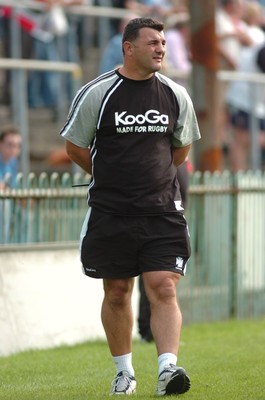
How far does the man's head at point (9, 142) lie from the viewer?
39.3 feet

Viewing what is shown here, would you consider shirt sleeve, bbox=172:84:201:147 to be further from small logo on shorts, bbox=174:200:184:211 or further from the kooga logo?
small logo on shorts, bbox=174:200:184:211

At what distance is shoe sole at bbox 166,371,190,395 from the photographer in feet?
23.5

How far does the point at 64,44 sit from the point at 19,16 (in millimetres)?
892

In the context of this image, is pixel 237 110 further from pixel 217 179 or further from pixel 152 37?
pixel 152 37

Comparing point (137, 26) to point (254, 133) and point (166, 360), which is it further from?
point (254, 133)

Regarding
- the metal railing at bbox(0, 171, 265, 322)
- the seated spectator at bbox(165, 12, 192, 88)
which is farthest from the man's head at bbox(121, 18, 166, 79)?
the seated spectator at bbox(165, 12, 192, 88)

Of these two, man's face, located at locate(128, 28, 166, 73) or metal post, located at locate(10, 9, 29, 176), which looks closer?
man's face, located at locate(128, 28, 166, 73)

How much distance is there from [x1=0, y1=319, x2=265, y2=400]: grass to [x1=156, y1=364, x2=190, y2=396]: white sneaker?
0.06m

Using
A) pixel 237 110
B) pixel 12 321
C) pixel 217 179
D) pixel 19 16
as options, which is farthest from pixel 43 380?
pixel 237 110

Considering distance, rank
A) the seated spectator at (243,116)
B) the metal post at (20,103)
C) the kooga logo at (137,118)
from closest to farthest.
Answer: the kooga logo at (137,118), the metal post at (20,103), the seated spectator at (243,116)

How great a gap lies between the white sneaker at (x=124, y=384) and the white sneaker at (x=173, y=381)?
30 centimetres

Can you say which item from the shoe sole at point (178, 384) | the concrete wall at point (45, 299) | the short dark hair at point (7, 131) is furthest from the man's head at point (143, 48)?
the short dark hair at point (7, 131)

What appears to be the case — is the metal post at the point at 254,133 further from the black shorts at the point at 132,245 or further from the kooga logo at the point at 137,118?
the kooga logo at the point at 137,118

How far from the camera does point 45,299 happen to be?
10.8m
